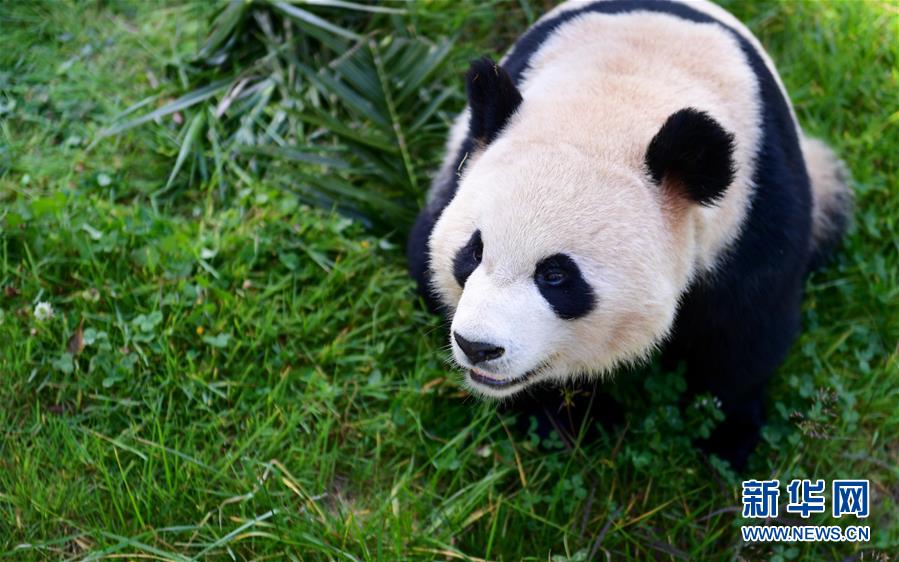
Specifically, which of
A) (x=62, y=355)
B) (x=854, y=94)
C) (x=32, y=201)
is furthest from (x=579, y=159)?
(x=854, y=94)

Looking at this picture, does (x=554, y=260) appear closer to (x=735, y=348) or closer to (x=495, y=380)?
(x=495, y=380)

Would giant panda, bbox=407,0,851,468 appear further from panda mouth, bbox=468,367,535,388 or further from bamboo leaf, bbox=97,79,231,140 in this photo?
bamboo leaf, bbox=97,79,231,140

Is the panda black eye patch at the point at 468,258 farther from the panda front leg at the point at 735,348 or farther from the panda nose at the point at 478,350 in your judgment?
the panda front leg at the point at 735,348

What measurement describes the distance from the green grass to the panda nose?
0.83 m

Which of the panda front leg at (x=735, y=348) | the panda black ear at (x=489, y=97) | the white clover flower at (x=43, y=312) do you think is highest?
the panda black ear at (x=489, y=97)

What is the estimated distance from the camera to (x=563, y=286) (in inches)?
91.5

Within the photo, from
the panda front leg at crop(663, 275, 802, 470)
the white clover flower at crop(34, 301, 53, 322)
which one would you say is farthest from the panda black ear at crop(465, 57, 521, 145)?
the white clover flower at crop(34, 301, 53, 322)

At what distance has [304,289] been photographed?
3646 millimetres

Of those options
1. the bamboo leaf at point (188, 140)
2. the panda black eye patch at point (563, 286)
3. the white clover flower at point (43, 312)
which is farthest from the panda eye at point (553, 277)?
the bamboo leaf at point (188, 140)

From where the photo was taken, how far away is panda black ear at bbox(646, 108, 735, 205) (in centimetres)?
229

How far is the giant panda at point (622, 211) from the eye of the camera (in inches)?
91.0

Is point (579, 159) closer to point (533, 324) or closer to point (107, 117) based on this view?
point (533, 324)

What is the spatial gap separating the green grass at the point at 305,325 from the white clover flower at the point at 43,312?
2 centimetres

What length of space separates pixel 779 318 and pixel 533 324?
3.70 feet
